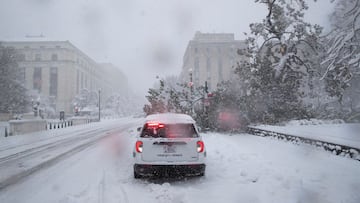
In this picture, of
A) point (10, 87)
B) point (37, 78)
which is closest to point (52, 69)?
point (37, 78)

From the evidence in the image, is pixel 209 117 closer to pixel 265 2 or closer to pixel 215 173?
pixel 265 2

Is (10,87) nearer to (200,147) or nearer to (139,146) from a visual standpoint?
(139,146)

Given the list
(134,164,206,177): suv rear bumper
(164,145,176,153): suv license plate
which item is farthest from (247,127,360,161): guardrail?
(164,145,176,153): suv license plate

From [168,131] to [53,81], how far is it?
3428 inches

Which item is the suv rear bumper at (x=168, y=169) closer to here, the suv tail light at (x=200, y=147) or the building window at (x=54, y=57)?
the suv tail light at (x=200, y=147)

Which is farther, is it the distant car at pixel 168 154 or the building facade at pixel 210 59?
the building facade at pixel 210 59

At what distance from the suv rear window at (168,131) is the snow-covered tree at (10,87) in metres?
50.3

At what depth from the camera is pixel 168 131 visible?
6.42 meters

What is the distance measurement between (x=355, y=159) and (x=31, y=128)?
2444 cm

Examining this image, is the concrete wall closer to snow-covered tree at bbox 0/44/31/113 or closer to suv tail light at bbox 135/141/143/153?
suv tail light at bbox 135/141/143/153

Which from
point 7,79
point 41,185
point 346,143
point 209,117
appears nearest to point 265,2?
point 209,117

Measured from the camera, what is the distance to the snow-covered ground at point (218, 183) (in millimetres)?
5266

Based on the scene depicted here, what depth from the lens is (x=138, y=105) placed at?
13625 cm

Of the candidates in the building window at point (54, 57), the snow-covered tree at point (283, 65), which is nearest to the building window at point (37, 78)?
the building window at point (54, 57)
